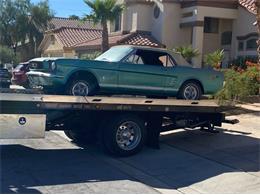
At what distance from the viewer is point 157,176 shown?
830 centimetres

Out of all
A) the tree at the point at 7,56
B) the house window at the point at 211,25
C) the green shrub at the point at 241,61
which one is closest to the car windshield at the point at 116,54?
the green shrub at the point at 241,61

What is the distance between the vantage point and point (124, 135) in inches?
380

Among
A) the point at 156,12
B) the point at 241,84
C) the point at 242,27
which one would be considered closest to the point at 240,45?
the point at 242,27

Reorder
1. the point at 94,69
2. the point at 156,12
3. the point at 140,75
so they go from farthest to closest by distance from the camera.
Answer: the point at 156,12, the point at 140,75, the point at 94,69

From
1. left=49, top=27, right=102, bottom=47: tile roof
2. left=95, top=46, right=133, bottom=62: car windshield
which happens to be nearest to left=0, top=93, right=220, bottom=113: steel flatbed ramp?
left=95, top=46, right=133, bottom=62: car windshield

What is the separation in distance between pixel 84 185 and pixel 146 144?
3.16 meters

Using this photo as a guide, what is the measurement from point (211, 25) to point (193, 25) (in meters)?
2.93

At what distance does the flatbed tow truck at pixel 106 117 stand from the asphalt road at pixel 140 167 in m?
0.33

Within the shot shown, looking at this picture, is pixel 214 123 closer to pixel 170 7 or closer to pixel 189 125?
pixel 189 125

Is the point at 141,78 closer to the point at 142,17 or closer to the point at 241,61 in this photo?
the point at 241,61

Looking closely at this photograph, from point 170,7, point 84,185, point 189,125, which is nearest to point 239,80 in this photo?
point 189,125

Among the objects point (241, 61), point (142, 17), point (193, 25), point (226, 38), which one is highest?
point (142, 17)

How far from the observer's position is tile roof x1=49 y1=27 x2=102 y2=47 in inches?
1609

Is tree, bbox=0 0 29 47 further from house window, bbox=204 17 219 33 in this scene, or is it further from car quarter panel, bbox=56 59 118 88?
car quarter panel, bbox=56 59 118 88
